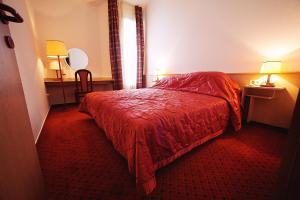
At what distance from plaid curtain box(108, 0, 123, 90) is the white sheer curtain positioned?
16 cm

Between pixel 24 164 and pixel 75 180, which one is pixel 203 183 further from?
pixel 24 164

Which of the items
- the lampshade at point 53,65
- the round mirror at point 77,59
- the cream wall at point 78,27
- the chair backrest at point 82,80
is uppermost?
the cream wall at point 78,27

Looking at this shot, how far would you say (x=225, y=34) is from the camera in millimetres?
2287

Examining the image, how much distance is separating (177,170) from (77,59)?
13.1ft

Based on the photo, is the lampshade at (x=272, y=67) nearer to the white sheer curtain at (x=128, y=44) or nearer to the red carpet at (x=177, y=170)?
the red carpet at (x=177, y=170)

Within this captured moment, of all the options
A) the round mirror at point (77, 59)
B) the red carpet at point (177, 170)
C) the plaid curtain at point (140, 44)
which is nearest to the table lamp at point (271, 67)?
the red carpet at point (177, 170)

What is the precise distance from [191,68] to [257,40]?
1.23 m

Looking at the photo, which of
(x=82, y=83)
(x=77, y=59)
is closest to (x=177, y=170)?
(x=82, y=83)

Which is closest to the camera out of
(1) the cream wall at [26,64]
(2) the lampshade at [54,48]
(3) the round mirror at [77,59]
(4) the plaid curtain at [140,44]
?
(1) the cream wall at [26,64]

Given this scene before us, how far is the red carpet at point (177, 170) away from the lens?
0.95 metres

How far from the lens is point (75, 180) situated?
3.48 feet

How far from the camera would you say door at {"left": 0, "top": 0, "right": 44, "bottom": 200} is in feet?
1.47

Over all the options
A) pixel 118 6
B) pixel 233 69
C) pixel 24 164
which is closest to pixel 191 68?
pixel 233 69

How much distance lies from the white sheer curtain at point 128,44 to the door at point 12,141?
342cm
